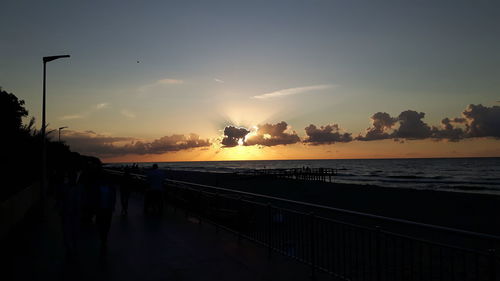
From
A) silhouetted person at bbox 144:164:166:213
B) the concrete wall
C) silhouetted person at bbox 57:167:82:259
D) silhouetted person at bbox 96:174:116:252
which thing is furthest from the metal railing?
the concrete wall

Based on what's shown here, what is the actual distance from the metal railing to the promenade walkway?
38 centimetres

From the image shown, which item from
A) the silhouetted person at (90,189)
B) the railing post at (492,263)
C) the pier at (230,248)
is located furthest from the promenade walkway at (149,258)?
the railing post at (492,263)

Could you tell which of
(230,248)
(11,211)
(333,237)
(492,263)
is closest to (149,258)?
(230,248)

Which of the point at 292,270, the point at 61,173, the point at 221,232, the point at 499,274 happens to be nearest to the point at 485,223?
the point at 499,274

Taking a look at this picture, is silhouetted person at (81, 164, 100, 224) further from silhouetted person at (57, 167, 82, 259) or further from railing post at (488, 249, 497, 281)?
railing post at (488, 249, 497, 281)

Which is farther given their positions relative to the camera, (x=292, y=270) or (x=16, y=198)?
(x=16, y=198)

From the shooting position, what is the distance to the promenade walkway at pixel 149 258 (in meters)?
6.12

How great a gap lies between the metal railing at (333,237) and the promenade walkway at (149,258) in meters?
0.38

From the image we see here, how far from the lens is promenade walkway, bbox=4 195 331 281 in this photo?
241 inches

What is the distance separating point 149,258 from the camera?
7.17 m

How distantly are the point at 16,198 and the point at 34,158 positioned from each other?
14192mm

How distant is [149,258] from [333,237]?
341 cm

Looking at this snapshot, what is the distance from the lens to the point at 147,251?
7766mm

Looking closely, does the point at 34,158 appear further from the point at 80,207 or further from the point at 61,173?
the point at 80,207
